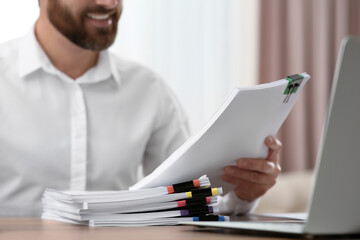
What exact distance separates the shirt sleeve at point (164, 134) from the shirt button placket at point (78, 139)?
240 mm

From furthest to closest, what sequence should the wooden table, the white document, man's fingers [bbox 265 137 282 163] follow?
1. man's fingers [bbox 265 137 282 163]
2. the white document
3. the wooden table

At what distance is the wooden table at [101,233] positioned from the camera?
0.76 m

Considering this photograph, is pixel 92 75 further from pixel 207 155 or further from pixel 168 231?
pixel 168 231

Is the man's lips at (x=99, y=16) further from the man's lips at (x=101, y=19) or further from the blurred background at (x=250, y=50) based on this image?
the blurred background at (x=250, y=50)

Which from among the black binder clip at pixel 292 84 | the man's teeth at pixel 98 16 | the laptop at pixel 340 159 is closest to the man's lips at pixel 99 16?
the man's teeth at pixel 98 16

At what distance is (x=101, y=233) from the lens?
0.82m

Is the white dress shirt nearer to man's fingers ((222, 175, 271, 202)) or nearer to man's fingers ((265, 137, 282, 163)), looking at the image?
man's fingers ((222, 175, 271, 202))

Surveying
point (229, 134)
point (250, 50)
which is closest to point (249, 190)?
point (229, 134)

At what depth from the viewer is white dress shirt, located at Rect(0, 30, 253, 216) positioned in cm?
159

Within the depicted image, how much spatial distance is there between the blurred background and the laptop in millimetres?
2509

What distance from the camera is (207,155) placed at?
38.6 inches

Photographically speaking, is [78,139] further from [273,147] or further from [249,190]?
[273,147]

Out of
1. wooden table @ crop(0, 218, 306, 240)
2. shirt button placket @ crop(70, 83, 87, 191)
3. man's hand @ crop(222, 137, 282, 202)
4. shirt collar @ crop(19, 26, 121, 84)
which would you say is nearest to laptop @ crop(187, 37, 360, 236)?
wooden table @ crop(0, 218, 306, 240)

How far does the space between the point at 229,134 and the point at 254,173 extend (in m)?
0.26
